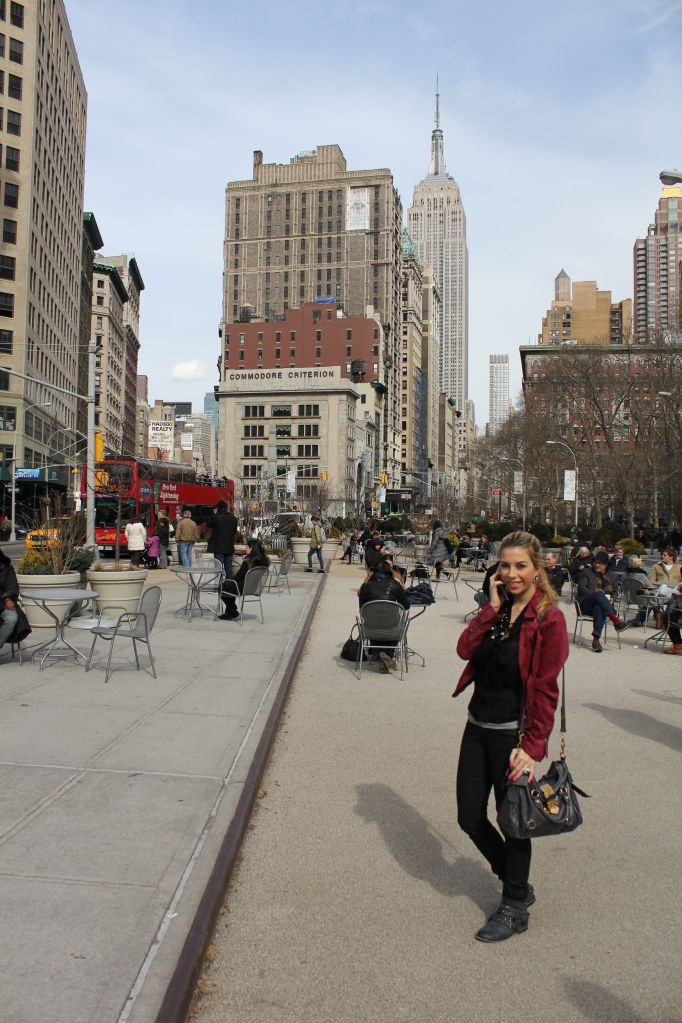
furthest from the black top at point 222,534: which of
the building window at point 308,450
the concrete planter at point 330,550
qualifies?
the building window at point 308,450

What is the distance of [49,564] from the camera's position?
1236 centimetres

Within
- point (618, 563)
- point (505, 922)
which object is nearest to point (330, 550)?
point (618, 563)

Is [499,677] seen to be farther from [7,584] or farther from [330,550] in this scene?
[330,550]

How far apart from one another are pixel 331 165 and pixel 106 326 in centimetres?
5240

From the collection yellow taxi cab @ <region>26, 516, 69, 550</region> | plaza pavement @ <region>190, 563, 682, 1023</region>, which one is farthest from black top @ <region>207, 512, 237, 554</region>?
plaza pavement @ <region>190, 563, 682, 1023</region>

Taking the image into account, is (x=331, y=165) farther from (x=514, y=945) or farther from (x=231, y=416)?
(x=514, y=945)

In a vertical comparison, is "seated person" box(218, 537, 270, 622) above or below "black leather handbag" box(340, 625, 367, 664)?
above

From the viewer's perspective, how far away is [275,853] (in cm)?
479

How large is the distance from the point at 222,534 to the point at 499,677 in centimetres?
1202

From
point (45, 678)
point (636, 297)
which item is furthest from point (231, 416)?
point (45, 678)

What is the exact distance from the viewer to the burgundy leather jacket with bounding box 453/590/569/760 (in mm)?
3615

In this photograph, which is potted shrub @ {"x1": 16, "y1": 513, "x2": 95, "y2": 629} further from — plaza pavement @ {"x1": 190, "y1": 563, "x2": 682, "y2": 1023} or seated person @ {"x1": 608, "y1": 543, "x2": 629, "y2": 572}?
seated person @ {"x1": 608, "y1": 543, "x2": 629, "y2": 572}

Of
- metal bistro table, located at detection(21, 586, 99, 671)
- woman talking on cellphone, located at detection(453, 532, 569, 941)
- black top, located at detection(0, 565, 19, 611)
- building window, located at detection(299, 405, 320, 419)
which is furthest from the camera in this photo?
building window, located at detection(299, 405, 320, 419)

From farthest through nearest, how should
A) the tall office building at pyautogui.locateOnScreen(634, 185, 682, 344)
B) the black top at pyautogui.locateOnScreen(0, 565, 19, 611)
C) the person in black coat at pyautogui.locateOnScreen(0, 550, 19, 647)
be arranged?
the tall office building at pyautogui.locateOnScreen(634, 185, 682, 344) < the black top at pyautogui.locateOnScreen(0, 565, 19, 611) < the person in black coat at pyautogui.locateOnScreen(0, 550, 19, 647)
